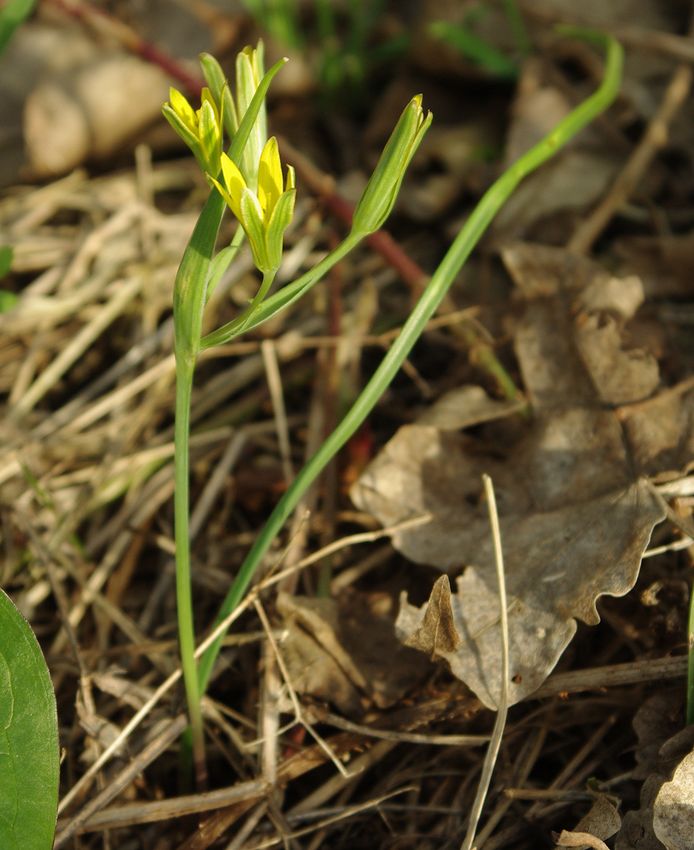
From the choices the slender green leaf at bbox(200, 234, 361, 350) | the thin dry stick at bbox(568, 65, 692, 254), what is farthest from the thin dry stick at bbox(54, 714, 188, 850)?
the thin dry stick at bbox(568, 65, 692, 254)

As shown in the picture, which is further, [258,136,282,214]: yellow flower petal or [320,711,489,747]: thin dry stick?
[320,711,489,747]: thin dry stick

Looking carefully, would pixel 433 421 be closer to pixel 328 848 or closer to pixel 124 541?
pixel 124 541

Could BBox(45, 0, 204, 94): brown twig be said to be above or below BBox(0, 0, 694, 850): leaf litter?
above

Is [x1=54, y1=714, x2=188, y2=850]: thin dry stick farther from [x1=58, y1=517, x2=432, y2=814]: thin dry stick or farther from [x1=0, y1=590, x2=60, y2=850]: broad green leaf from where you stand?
[x1=0, y1=590, x2=60, y2=850]: broad green leaf

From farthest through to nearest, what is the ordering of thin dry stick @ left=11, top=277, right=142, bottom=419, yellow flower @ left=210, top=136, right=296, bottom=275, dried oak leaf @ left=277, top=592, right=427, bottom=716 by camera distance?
thin dry stick @ left=11, top=277, right=142, bottom=419, dried oak leaf @ left=277, top=592, right=427, bottom=716, yellow flower @ left=210, top=136, right=296, bottom=275

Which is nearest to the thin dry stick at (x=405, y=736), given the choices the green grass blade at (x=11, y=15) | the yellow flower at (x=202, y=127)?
the yellow flower at (x=202, y=127)

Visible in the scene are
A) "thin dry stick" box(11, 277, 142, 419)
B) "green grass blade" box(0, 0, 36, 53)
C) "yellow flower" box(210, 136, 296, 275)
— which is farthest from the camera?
"thin dry stick" box(11, 277, 142, 419)
